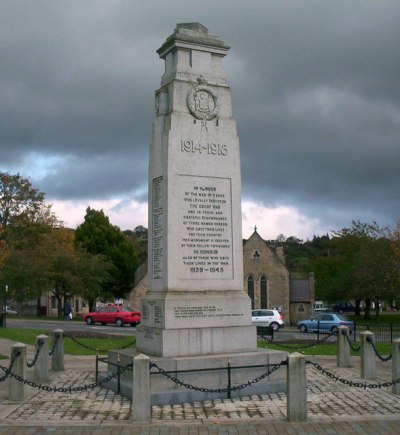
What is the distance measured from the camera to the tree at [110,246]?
65812mm

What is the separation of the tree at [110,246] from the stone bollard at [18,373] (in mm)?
52857

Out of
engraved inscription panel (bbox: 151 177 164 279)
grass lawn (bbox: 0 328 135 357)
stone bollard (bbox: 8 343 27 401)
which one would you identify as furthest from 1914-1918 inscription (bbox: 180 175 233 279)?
grass lawn (bbox: 0 328 135 357)

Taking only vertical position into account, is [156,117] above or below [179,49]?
below

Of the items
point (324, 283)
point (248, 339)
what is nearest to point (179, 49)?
point (248, 339)

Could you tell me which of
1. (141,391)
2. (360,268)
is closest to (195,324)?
(141,391)

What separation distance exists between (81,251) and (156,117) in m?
48.4

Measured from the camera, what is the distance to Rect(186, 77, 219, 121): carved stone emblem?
1338 centimetres

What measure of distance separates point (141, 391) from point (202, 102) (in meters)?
6.86

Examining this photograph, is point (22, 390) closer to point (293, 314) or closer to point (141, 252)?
point (293, 314)

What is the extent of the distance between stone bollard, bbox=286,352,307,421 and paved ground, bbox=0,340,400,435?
191mm

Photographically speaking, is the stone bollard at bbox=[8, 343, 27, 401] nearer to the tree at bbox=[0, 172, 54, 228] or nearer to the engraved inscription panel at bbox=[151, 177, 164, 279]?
the engraved inscription panel at bbox=[151, 177, 164, 279]

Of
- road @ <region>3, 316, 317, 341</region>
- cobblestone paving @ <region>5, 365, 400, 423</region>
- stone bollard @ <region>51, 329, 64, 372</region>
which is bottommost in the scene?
road @ <region>3, 316, 317, 341</region>

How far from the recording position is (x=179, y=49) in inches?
538

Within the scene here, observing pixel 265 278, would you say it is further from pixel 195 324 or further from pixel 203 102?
pixel 195 324
